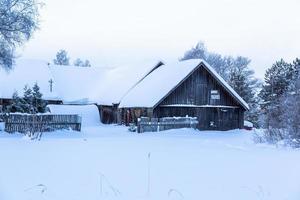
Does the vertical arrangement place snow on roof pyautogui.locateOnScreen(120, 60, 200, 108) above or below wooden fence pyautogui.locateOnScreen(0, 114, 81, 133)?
above

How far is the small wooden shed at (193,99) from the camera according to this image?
110ft

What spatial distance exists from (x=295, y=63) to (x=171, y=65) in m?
17.9

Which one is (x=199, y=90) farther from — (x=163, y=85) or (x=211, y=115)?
(x=163, y=85)

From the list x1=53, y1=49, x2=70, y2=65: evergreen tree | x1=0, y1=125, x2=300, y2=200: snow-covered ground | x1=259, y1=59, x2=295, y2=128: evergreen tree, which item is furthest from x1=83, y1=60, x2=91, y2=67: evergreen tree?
x1=0, y1=125, x2=300, y2=200: snow-covered ground

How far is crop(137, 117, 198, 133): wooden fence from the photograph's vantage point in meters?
29.7

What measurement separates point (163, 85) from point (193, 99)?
8.52 feet

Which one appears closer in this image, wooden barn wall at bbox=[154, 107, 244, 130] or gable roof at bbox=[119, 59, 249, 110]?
gable roof at bbox=[119, 59, 249, 110]

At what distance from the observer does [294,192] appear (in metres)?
8.55

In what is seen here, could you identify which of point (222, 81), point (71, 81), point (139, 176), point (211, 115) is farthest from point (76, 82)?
point (139, 176)

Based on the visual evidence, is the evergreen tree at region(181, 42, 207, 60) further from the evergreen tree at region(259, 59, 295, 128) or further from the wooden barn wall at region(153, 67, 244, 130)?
the wooden barn wall at region(153, 67, 244, 130)

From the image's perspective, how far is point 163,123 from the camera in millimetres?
30516

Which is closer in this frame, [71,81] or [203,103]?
[203,103]

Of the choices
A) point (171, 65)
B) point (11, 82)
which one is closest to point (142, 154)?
point (171, 65)

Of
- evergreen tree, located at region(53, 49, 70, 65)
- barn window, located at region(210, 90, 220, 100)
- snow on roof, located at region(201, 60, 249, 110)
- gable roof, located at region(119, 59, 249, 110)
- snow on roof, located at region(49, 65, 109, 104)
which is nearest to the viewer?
gable roof, located at region(119, 59, 249, 110)
